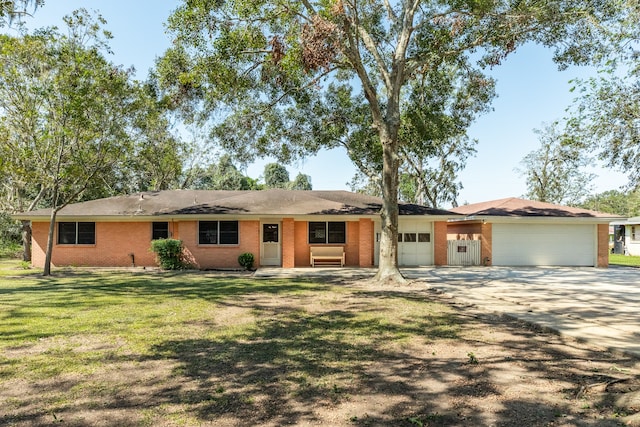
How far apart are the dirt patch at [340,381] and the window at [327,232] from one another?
11916 mm

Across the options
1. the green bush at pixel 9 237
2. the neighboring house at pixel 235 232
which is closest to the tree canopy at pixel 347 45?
the neighboring house at pixel 235 232

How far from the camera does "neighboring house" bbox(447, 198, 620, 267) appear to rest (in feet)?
65.6

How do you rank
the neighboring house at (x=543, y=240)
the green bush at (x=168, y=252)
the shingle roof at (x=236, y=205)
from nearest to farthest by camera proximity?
the green bush at (x=168, y=252), the shingle roof at (x=236, y=205), the neighboring house at (x=543, y=240)

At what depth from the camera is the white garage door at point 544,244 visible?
20.1 metres

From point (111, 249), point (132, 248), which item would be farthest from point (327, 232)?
point (111, 249)

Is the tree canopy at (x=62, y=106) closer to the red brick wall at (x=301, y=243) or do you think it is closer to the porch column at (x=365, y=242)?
the red brick wall at (x=301, y=243)

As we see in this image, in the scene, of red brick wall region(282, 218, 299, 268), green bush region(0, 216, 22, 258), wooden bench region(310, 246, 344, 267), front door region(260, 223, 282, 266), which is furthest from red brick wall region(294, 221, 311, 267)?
green bush region(0, 216, 22, 258)

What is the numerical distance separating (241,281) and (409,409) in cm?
1063

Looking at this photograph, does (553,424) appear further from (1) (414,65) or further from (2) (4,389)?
(1) (414,65)

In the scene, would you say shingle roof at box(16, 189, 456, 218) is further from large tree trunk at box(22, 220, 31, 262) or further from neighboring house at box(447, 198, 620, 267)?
large tree trunk at box(22, 220, 31, 262)

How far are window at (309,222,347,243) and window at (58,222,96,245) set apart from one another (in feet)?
34.7

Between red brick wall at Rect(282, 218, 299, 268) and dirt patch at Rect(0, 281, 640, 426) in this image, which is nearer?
dirt patch at Rect(0, 281, 640, 426)

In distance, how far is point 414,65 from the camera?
1374 cm

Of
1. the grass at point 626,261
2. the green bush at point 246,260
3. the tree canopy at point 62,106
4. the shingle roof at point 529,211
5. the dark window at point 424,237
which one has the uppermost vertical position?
the tree canopy at point 62,106
